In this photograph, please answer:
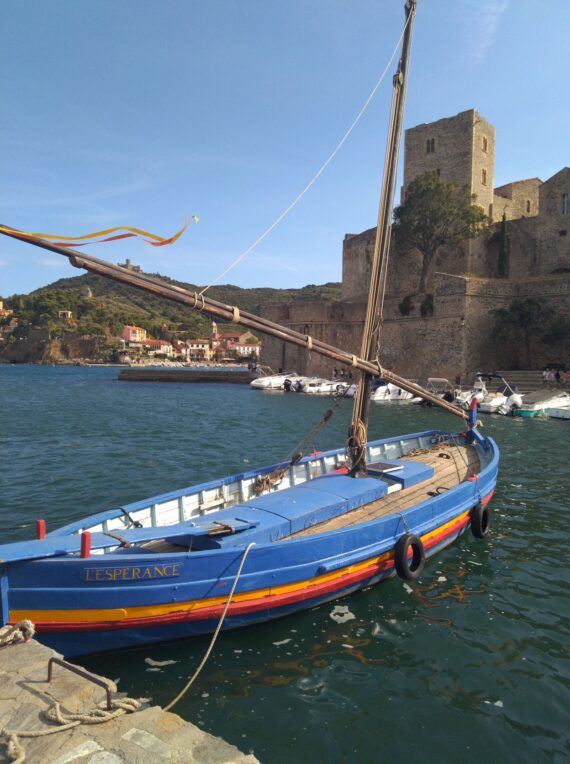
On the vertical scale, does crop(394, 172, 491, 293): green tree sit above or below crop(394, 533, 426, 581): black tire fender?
above

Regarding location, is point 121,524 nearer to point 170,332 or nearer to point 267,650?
point 267,650

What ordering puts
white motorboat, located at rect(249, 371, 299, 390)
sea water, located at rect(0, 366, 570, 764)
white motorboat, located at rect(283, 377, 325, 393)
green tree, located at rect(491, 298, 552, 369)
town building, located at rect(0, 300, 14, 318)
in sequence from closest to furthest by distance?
sea water, located at rect(0, 366, 570, 764) → green tree, located at rect(491, 298, 552, 369) → white motorboat, located at rect(283, 377, 325, 393) → white motorboat, located at rect(249, 371, 299, 390) → town building, located at rect(0, 300, 14, 318)

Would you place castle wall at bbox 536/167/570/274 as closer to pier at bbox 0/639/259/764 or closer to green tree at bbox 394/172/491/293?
green tree at bbox 394/172/491/293

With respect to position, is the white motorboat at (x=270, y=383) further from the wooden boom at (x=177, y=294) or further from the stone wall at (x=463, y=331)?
the wooden boom at (x=177, y=294)

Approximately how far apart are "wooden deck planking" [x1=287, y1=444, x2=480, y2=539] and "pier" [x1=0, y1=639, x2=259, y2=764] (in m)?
3.60

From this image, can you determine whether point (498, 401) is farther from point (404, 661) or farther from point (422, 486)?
point (404, 661)

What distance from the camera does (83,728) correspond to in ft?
12.6

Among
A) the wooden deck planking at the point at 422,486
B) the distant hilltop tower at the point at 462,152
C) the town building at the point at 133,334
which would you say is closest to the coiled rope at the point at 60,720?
the wooden deck planking at the point at 422,486

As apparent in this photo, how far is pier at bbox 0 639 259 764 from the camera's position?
356cm

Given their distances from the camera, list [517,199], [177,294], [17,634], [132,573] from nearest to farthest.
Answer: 1. [17,634]
2. [132,573]
3. [177,294]
4. [517,199]

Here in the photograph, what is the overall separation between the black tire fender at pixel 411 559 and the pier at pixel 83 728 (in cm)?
460

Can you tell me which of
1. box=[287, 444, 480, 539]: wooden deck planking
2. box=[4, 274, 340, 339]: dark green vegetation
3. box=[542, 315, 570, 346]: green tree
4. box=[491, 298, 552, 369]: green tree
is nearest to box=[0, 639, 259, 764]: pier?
box=[287, 444, 480, 539]: wooden deck planking

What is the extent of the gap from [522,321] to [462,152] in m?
17.1

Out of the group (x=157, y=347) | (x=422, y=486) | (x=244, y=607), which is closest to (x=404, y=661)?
(x=244, y=607)
